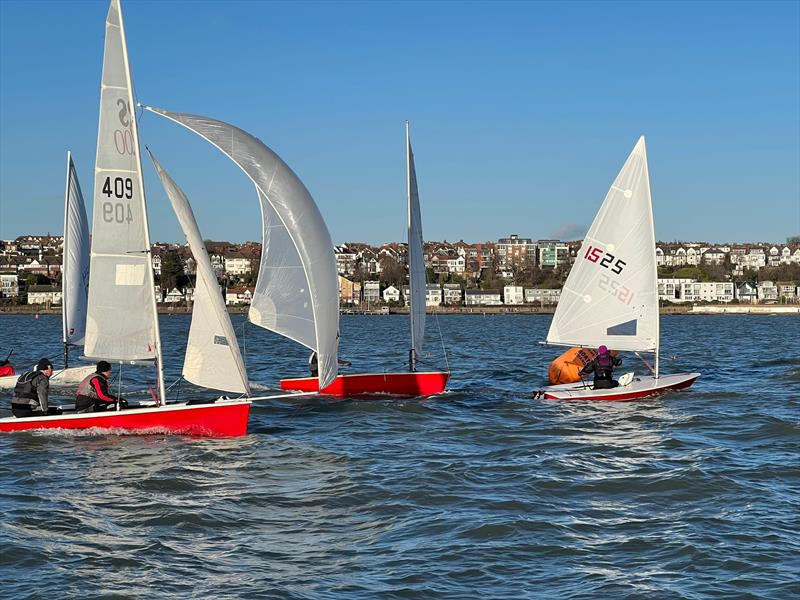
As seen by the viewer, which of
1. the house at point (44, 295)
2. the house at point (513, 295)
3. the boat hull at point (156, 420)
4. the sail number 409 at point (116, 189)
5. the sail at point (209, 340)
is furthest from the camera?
the house at point (513, 295)

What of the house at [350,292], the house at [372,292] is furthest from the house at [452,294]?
the house at [350,292]

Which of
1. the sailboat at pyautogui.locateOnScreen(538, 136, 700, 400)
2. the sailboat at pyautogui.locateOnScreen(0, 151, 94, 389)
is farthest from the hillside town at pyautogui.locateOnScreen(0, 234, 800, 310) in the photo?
the sailboat at pyautogui.locateOnScreen(538, 136, 700, 400)

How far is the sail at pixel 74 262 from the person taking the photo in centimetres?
2378

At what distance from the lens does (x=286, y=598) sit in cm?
792

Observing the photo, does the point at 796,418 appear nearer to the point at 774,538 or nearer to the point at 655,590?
the point at 774,538

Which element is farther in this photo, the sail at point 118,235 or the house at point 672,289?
the house at point 672,289

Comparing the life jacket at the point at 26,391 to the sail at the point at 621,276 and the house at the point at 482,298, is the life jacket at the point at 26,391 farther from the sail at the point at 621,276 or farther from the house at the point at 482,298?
the house at the point at 482,298

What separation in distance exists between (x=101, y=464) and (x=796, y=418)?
11.3 metres

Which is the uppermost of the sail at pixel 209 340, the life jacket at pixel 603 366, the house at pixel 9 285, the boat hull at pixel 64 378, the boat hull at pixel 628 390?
the house at pixel 9 285

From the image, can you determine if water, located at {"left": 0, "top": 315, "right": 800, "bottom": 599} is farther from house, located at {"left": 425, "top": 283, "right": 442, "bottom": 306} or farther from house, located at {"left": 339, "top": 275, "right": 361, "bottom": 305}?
house, located at {"left": 339, "top": 275, "right": 361, "bottom": 305}

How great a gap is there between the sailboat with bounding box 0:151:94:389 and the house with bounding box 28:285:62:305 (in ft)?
368

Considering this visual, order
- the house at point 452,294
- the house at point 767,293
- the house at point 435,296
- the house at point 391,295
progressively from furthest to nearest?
the house at point 767,293, the house at point 452,294, the house at point 391,295, the house at point 435,296

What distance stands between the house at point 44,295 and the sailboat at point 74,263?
11203 centimetres

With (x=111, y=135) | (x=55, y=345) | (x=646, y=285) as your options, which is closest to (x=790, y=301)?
(x=55, y=345)
